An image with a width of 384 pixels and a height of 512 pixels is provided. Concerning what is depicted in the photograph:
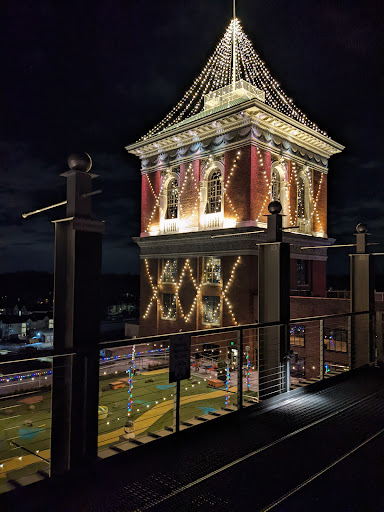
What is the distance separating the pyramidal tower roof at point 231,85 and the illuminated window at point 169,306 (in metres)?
9.09

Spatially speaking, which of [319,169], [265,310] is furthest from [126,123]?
[265,310]

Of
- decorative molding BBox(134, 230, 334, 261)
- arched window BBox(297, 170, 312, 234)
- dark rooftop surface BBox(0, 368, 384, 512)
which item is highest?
arched window BBox(297, 170, 312, 234)

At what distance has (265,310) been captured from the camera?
6168 mm

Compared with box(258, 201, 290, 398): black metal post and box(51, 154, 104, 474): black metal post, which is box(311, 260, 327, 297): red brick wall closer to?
box(258, 201, 290, 398): black metal post

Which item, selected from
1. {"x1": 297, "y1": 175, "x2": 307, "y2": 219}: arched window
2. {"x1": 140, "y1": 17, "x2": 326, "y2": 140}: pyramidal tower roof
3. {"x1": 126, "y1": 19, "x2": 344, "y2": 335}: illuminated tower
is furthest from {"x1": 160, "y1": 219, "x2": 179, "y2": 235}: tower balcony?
{"x1": 297, "y1": 175, "x2": 307, "y2": 219}: arched window

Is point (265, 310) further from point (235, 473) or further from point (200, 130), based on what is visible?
point (200, 130)

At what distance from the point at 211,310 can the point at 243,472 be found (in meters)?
15.9

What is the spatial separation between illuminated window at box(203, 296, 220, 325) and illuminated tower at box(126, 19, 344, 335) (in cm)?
5

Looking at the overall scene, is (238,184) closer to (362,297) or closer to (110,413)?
(362,297)

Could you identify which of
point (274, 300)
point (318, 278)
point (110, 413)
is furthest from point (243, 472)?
point (318, 278)

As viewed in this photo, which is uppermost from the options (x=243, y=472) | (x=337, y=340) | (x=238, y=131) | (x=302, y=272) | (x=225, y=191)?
(x=238, y=131)

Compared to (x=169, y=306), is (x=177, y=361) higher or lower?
higher

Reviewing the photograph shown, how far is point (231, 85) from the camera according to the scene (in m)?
20.1

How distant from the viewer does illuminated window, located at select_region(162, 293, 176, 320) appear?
2097 cm
